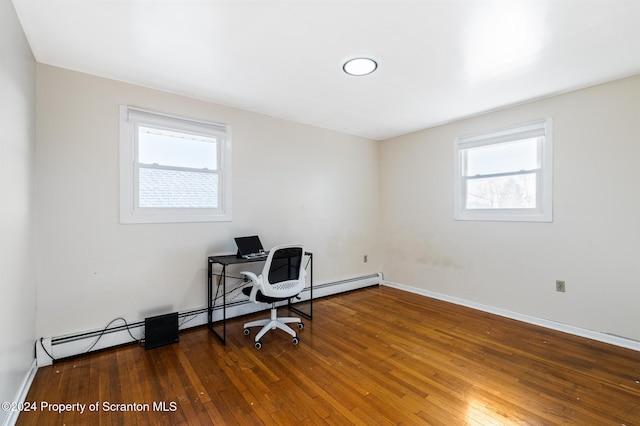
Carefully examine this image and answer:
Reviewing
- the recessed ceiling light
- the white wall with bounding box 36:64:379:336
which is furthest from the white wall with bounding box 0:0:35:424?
the recessed ceiling light

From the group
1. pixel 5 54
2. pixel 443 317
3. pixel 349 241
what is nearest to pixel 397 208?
pixel 349 241

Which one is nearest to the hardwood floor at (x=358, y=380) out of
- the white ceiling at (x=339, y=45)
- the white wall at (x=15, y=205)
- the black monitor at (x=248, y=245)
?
the white wall at (x=15, y=205)

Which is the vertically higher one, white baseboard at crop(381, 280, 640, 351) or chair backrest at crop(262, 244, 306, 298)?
chair backrest at crop(262, 244, 306, 298)

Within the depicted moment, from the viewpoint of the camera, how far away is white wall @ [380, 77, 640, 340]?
2.66 m

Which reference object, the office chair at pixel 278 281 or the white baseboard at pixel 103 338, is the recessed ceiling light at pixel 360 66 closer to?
the office chair at pixel 278 281

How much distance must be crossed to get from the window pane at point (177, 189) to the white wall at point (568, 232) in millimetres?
3081

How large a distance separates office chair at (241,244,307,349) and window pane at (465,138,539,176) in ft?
8.84

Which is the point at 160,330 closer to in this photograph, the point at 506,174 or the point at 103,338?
the point at 103,338

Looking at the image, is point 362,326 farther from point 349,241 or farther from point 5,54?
point 5,54

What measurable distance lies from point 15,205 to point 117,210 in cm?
91

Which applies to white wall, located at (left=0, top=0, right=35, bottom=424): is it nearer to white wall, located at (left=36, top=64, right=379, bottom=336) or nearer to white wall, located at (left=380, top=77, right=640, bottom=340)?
white wall, located at (left=36, top=64, right=379, bottom=336)

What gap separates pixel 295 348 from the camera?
8.66 ft

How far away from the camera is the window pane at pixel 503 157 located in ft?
10.9

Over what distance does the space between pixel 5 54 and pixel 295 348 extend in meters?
2.81
